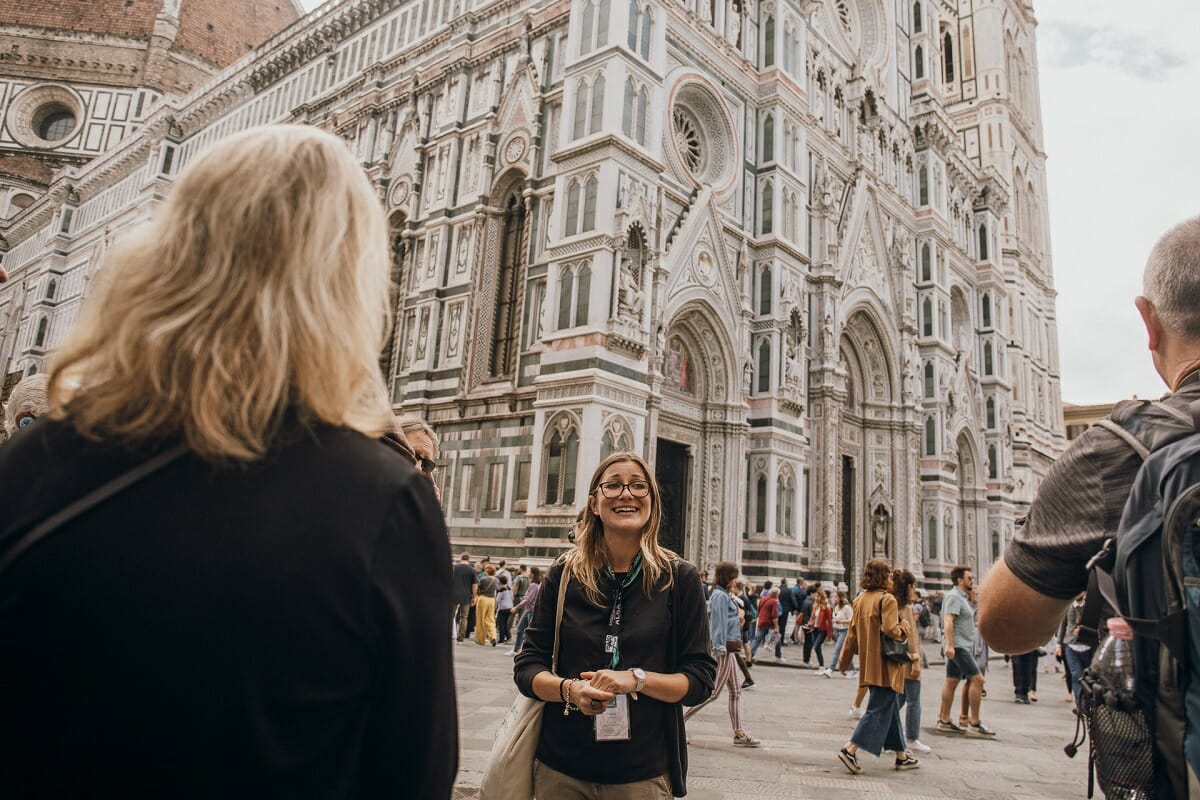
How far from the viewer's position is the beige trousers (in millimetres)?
2365

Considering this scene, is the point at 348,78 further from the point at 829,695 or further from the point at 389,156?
the point at 829,695

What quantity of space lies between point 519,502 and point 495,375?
10.2ft

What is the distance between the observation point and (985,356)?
30375 mm

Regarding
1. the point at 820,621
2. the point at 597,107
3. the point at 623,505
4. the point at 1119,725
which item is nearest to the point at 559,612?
the point at 623,505

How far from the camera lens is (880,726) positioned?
5.73 metres

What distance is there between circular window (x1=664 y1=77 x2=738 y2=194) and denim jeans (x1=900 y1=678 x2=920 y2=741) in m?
13.1

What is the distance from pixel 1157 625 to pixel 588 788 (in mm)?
1664

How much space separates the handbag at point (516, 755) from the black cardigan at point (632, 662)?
0.03 metres

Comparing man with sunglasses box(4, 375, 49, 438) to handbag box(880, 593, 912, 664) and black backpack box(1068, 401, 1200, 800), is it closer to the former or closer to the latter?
black backpack box(1068, 401, 1200, 800)

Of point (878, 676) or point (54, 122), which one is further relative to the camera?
point (54, 122)

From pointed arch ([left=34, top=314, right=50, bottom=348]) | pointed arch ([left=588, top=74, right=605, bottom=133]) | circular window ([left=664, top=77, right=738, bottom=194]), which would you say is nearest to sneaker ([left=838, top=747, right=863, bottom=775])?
pointed arch ([left=588, top=74, right=605, bottom=133])

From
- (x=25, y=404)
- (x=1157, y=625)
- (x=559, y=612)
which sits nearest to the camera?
(x=1157, y=625)

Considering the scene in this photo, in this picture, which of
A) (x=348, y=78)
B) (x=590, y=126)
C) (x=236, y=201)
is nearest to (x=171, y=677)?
(x=236, y=201)

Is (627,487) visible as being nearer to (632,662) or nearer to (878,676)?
(632,662)
